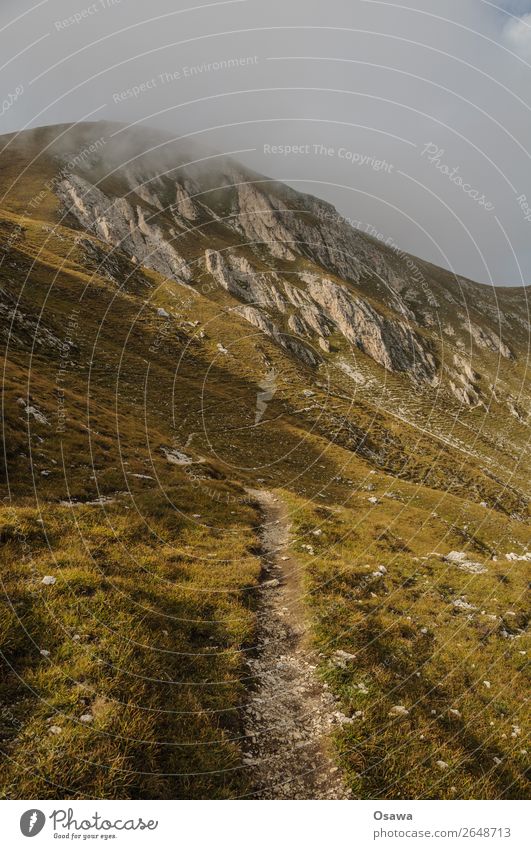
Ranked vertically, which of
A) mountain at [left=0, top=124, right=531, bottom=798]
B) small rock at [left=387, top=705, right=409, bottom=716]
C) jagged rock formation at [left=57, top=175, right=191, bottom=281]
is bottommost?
mountain at [left=0, top=124, right=531, bottom=798]

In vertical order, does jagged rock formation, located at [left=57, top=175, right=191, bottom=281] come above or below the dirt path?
above

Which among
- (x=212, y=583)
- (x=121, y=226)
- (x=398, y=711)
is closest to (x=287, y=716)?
(x=398, y=711)

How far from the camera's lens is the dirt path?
589cm

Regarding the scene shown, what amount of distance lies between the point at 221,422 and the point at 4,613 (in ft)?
131

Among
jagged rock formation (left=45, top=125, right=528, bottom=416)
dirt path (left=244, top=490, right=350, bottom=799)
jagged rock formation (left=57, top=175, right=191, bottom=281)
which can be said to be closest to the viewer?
dirt path (left=244, top=490, right=350, bottom=799)

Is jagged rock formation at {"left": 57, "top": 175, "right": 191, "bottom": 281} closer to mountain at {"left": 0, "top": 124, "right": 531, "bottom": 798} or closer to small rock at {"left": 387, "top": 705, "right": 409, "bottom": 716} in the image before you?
mountain at {"left": 0, "top": 124, "right": 531, "bottom": 798}

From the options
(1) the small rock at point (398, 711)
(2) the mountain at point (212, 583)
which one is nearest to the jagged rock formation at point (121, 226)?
(2) the mountain at point (212, 583)

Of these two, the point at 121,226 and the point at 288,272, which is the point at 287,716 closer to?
the point at 121,226

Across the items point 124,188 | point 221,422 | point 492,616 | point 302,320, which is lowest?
point 221,422

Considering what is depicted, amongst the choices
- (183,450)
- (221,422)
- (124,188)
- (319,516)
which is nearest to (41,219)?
(124,188)

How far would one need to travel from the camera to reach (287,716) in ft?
23.1

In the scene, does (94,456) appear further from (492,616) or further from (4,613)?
(492,616)

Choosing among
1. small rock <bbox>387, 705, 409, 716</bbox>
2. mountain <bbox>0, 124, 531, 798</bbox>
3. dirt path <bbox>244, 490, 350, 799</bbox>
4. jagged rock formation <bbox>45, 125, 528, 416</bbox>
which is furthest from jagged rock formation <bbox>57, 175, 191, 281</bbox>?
small rock <bbox>387, 705, 409, 716</bbox>

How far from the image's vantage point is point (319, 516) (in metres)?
19.9
